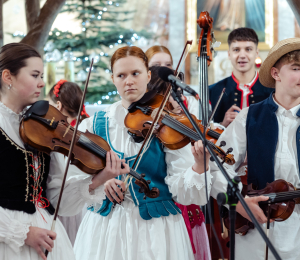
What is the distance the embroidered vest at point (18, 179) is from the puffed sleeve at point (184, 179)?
642 mm

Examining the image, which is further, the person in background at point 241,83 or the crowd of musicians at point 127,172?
the person in background at point 241,83

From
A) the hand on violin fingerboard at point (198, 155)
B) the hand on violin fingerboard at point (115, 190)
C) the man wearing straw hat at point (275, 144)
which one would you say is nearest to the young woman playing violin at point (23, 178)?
the hand on violin fingerboard at point (115, 190)

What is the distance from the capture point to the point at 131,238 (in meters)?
1.82

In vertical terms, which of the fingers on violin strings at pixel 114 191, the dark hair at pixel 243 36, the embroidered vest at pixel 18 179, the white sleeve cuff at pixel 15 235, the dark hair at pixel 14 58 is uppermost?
the dark hair at pixel 243 36

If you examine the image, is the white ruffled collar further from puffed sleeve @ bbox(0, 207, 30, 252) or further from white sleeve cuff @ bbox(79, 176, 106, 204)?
puffed sleeve @ bbox(0, 207, 30, 252)

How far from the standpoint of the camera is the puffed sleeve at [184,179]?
176 centimetres

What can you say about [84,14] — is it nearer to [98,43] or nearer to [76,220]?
[98,43]

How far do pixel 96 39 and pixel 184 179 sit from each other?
587 cm

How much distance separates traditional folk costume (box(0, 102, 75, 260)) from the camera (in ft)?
4.66

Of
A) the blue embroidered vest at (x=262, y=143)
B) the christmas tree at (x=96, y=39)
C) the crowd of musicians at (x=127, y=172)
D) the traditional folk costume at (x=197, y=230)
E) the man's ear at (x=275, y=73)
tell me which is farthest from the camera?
the christmas tree at (x=96, y=39)

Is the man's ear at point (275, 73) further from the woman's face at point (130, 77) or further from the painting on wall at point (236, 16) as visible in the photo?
the painting on wall at point (236, 16)

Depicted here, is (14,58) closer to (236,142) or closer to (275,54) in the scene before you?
(236,142)

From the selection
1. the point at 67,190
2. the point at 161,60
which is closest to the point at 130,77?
the point at 67,190

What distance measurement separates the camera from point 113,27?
24.5 feet
